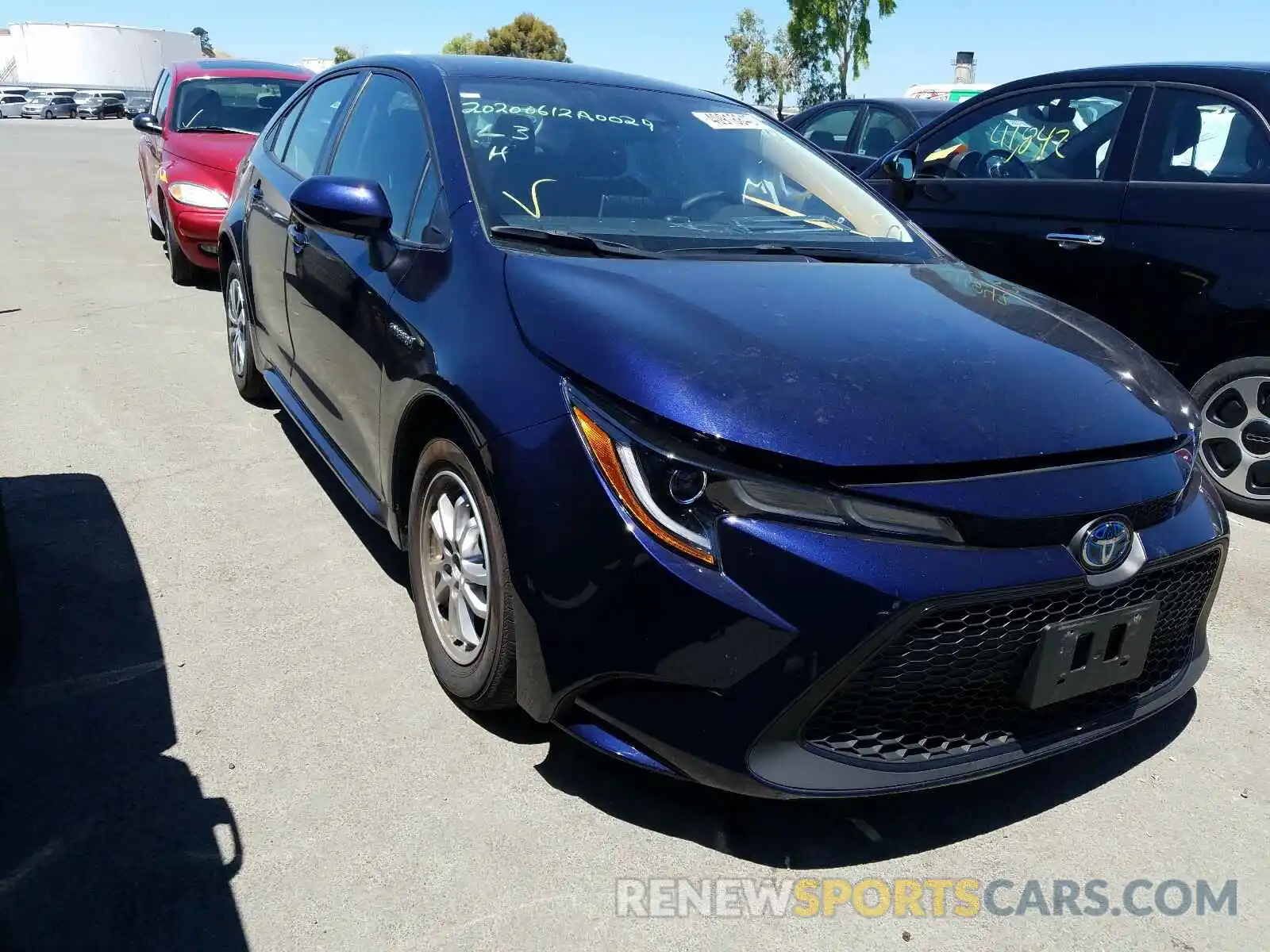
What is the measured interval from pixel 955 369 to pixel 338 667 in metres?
1.81

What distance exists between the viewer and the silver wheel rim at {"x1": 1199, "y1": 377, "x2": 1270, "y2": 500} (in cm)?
412

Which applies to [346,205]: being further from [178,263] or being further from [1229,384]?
[178,263]

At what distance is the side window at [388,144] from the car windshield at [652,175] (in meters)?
0.17

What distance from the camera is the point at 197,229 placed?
25.0ft

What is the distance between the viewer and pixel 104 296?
7645mm

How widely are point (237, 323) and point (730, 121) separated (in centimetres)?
266

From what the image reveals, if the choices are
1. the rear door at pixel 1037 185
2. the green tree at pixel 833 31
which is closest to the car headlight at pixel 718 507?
the rear door at pixel 1037 185

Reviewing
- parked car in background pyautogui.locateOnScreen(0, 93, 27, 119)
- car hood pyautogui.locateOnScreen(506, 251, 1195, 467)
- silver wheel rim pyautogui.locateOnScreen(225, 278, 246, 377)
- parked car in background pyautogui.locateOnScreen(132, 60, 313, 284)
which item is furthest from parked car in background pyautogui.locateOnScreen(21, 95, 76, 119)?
car hood pyautogui.locateOnScreen(506, 251, 1195, 467)

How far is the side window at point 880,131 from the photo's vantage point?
29.3 ft

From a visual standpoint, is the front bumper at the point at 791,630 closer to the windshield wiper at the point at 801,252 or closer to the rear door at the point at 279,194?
the windshield wiper at the point at 801,252

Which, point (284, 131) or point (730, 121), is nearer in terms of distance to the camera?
point (730, 121)

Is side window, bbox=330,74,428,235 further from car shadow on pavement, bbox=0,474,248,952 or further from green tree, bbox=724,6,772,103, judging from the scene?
green tree, bbox=724,6,772,103

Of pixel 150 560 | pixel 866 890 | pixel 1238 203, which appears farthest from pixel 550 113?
pixel 1238 203

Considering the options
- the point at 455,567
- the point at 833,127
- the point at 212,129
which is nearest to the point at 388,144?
the point at 455,567
